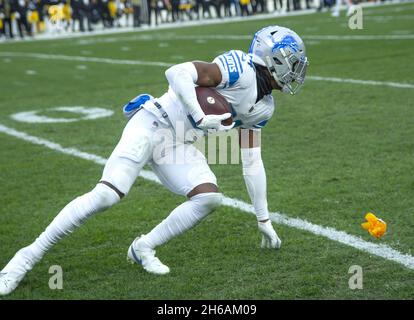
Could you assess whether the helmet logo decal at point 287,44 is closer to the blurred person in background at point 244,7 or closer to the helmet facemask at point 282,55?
the helmet facemask at point 282,55

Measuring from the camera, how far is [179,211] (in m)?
4.19

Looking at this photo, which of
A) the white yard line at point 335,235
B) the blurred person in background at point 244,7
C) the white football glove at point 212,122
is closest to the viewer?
the white football glove at point 212,122

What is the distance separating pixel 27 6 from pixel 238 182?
884 inches

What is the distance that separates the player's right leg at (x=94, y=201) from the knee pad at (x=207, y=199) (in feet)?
1.17

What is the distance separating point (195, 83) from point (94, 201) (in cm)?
80

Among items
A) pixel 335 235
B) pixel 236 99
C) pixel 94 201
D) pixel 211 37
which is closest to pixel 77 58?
pixel 211 37

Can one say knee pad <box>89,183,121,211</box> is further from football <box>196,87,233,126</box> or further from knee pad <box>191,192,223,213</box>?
football <box>196,87,233,126</box>

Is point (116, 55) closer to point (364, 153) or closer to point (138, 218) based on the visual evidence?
point (364, 153)

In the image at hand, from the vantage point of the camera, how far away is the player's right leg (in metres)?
4.05

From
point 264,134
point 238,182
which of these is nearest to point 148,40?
point 264,134

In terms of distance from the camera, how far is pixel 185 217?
13.7 ft

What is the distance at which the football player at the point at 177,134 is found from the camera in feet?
13.3

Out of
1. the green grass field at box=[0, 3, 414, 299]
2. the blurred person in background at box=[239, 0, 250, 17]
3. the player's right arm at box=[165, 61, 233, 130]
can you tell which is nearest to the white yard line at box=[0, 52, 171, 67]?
the green grass field at box=[0, 3, 414, 299]

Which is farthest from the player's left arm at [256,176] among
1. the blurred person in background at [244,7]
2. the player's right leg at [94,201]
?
the blurred person in background at [244,7]
